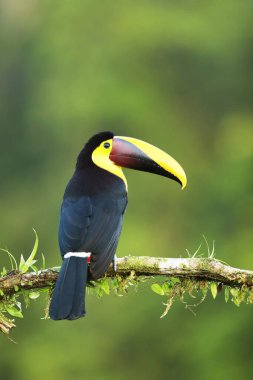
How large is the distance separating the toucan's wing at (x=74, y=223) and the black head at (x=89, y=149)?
51 cm

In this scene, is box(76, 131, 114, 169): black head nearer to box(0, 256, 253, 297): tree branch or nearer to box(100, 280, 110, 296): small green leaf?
box(100, 280, 110, 296): small green leaf

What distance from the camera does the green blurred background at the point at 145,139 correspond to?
20750 mm

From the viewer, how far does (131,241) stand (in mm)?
21578

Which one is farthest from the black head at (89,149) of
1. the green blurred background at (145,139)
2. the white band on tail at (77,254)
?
the green blurred background at (145,139)

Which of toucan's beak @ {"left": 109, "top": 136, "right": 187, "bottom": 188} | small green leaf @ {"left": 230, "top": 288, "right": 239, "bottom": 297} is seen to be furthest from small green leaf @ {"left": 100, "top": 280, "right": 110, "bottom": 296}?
toucan's beak @ {"left": 109, "top": 136, "right": 187, "bottom": 188}

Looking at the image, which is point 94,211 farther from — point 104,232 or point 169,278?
point 169,278

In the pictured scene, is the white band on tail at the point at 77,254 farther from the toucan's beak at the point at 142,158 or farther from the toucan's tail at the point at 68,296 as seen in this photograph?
the toucan's beak at the point at 142,158

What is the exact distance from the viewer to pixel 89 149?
8883mm

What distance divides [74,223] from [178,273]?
1084 millimetres

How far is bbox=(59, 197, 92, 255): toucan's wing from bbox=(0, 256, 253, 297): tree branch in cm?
62

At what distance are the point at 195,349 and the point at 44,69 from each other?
34.0 ft

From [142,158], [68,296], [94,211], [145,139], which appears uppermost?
[142,158]

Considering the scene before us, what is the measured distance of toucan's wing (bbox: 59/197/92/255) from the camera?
789 cm

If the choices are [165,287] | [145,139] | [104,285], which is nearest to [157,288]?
[165,287]
